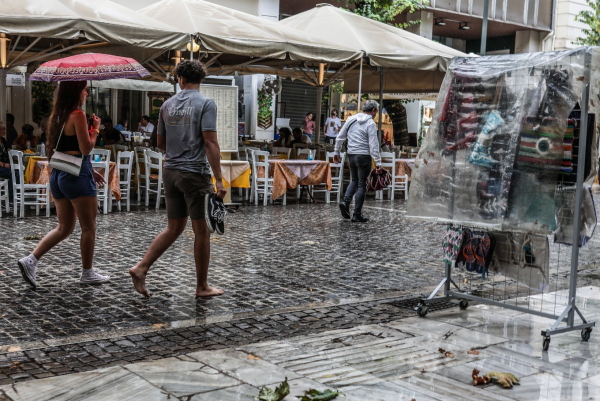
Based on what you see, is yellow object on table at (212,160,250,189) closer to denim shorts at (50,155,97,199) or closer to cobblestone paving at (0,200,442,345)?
cobblestone paving at (0,200,442,345)

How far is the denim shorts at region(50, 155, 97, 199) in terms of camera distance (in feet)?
19.7

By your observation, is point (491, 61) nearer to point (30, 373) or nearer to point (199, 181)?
point (199, 181)

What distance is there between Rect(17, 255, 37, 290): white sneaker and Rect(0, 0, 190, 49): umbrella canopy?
4.43m

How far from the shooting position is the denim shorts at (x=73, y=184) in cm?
599

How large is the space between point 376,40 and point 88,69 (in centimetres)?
680

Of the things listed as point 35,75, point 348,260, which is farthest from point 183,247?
point 35,75

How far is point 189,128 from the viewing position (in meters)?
5.63

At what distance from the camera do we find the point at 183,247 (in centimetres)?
851

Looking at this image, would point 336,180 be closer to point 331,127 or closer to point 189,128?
point 189,128

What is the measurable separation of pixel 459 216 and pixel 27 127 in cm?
980

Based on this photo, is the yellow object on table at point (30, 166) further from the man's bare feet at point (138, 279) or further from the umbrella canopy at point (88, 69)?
the man's bare feet at point (138, 279)

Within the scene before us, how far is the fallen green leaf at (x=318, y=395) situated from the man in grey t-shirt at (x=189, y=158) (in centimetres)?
216

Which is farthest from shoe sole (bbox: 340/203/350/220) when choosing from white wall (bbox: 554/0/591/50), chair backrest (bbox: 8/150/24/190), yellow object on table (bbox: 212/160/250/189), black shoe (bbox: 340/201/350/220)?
white wall (bbox: 554/0/591/50)

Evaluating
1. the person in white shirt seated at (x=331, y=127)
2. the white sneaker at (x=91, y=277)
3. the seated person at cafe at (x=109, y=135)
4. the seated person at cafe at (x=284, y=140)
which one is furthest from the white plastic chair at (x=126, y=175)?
the person in white shirt seated at (x=331, y=127)
